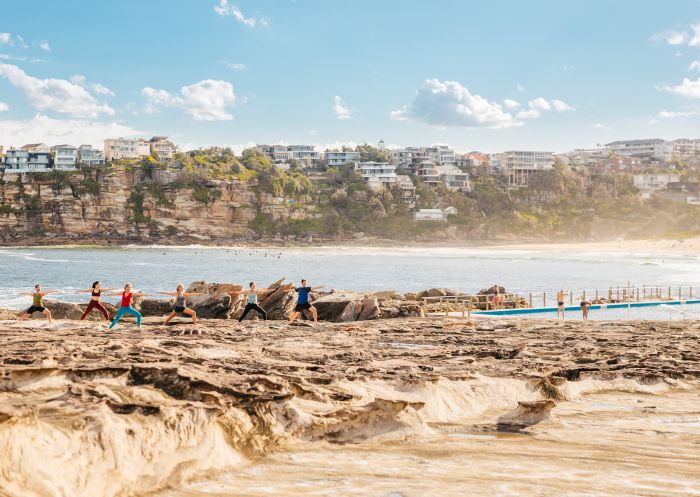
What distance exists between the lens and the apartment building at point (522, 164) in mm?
167087

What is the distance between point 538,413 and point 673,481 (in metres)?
2.38

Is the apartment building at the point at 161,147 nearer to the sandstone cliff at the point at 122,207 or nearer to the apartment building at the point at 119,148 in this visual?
the apartment building at the point at 119,148

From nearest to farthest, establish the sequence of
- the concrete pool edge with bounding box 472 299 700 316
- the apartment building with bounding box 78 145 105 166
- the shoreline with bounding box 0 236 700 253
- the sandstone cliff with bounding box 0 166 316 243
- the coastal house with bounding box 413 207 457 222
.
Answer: the concrete pool edge with bounding box 472 299 700 316 → the shoreline with bounding box 0 236 700 253 → the sandstone cliff with bounding box 0 166 316 243 → the coastal house with bounding box 413 207 457 222 → the apartment building with bounding box 78 145 105 166

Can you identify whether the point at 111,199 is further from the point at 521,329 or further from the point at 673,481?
the point at 673,481

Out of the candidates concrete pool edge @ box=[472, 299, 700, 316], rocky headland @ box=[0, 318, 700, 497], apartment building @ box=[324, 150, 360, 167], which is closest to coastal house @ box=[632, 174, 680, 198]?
apartment building @ box=[324, 150, 360, 167]

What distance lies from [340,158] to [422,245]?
166 feet

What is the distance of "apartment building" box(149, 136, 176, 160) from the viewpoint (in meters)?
164

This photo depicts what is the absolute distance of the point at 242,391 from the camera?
25.7 feet

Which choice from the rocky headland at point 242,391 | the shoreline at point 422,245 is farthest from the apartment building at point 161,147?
the rocky headland at point 242,391

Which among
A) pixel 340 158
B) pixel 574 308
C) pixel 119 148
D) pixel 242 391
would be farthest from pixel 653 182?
pixel 242 391

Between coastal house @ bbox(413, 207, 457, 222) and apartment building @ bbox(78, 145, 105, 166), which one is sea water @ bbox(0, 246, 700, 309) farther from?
apartment building @ bbox(78, 145, 105, 166)

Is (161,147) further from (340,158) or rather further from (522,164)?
(522,164)

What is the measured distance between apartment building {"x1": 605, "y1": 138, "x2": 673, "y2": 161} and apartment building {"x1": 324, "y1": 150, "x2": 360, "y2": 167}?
73.4 metres

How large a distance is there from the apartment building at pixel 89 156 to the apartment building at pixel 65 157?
1502 mm
